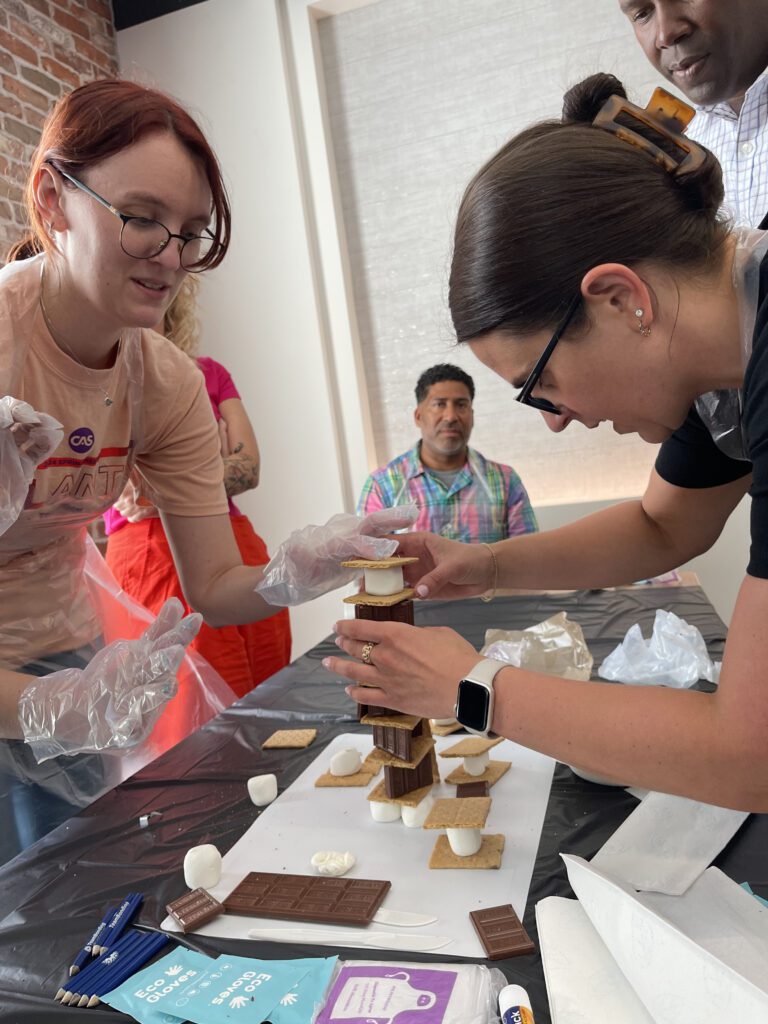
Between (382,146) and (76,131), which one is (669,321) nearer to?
(76,131)

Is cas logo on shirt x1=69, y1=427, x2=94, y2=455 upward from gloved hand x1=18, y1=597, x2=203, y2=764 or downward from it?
upward

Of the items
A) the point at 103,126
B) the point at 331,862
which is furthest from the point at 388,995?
the point at 103,126

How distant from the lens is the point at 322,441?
4234 mm

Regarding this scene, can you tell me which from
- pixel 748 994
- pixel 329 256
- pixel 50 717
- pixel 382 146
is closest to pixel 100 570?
pixel 50 717

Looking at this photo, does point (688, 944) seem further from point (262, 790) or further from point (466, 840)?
point (262, 790)

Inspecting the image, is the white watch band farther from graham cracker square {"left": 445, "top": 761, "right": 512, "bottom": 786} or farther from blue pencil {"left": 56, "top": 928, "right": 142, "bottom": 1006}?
blue pencil {"left": 56, "top": 928, "right": 142, "bottom": 1006}

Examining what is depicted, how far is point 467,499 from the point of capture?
3484 mm

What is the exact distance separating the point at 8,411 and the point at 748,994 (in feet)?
4.09

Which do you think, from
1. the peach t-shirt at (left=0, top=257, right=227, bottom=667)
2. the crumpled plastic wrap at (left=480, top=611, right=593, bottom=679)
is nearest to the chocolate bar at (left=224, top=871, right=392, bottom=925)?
the crumpled plastic wrap at (left=480, top=611, right=593, bottom=679)

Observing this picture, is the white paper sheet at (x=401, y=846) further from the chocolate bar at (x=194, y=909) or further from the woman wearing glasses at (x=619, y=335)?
the woman wearing glasses at (x=619, y=335)

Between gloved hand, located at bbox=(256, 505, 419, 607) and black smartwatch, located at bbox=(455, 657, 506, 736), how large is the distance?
52 cm

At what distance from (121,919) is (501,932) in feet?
1.71

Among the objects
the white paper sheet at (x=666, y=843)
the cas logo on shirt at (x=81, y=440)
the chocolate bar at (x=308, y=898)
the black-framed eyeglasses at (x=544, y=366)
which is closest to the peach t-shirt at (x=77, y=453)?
the cas logo on shirt at (x=81, y=440)

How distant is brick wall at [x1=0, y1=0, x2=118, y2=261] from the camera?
336 centimetres
